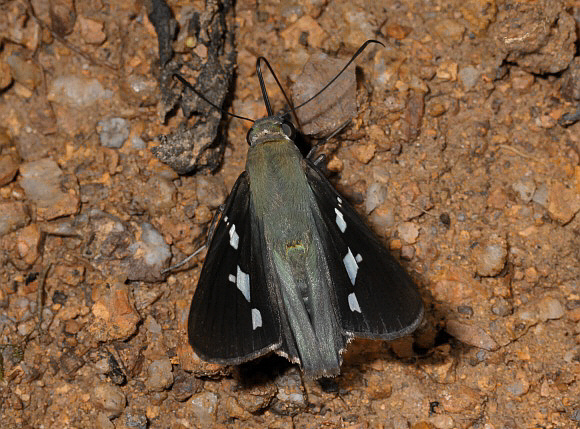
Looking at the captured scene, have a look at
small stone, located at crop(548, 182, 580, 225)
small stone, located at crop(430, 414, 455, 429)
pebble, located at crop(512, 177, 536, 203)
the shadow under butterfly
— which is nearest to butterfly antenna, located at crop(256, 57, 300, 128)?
the shadow under butterfly

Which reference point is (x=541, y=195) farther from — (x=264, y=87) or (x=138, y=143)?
(x=138, y=143)

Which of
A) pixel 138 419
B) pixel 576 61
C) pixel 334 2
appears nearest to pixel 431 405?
pixel 138 419

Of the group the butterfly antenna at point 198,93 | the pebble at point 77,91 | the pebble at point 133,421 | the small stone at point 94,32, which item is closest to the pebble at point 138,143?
the pebble at point 77,91

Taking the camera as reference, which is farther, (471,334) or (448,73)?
(448,73)

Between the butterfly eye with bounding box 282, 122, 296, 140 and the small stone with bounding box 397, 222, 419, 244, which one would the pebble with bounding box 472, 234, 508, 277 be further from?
the butterfly eye with bounding box 282, 122, 296, 140

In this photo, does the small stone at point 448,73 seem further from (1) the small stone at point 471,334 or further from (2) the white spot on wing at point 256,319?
(2) the white spot on wing at point 256,319

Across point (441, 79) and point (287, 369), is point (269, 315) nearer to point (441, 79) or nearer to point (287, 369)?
point (287, 369)

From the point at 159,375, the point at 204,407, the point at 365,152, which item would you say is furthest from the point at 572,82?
the point at 159,375
